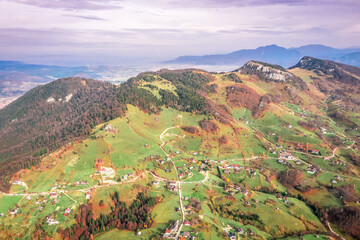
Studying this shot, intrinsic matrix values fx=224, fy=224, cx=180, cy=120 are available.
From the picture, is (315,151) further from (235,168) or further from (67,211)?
(67,211)

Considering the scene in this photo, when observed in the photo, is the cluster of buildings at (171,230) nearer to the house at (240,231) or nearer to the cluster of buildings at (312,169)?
the house at (240,231)

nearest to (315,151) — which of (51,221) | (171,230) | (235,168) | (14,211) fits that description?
(235,168)

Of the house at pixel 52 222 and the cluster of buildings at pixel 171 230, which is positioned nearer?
the cluster of buildings at pixel 171 230

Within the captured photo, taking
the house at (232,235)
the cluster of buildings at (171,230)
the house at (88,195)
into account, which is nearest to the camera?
the cluster of buildings at (171,230)

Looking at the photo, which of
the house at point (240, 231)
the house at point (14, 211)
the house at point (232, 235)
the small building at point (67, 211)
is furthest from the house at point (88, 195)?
the house at point (240, 231)

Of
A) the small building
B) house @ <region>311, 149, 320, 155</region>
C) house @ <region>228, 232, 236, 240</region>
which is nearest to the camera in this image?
house @ <region>228, 232, 236, 240</region>

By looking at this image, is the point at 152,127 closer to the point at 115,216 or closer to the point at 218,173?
the point at 218,173

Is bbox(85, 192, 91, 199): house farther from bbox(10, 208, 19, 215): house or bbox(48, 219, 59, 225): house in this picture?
bbox(10, 208, 19, 215): house

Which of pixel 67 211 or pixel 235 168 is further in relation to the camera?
pixel 235 168

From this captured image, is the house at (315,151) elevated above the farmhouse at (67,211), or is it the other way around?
the house at (315,151)

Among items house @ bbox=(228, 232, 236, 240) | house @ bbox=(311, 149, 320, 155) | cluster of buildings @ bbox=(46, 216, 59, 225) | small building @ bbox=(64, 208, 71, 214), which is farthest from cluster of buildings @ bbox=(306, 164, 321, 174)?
cluster of buildings @ bbox=(46, 216, 59, 225)

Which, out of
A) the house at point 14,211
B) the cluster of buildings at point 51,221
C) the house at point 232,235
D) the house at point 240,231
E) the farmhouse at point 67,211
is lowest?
the house at point 240,231
